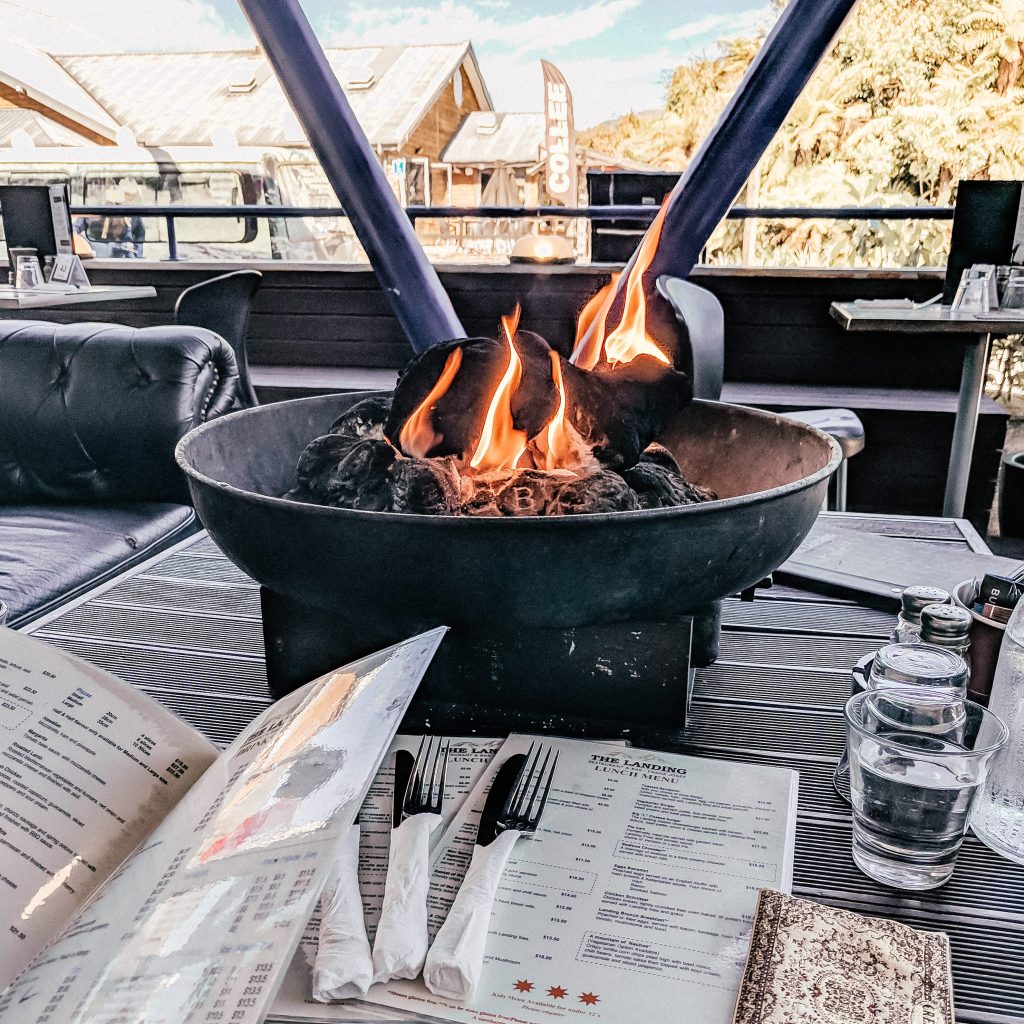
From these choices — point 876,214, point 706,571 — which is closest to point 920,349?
point 876,214

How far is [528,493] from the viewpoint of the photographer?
2.67 feet

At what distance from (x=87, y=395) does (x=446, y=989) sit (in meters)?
1.93

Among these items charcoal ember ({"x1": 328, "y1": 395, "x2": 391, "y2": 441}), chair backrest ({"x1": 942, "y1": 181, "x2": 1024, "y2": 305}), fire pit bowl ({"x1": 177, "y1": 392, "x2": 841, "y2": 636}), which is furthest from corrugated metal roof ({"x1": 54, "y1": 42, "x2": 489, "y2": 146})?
fire pit bowl ({"x1": 177, "y1": 392, "x2": 841, "y2": 636})

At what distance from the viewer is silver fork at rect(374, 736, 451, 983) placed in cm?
48

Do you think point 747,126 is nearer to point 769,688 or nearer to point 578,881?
point 769,688

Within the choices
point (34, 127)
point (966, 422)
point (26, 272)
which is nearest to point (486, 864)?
point (966, 422)

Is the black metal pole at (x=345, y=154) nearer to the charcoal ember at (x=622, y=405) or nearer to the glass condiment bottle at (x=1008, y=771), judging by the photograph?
the charcoal ember at (x=622, y=405)

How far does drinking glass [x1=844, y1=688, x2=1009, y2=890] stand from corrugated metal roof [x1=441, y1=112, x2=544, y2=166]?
14.4 m

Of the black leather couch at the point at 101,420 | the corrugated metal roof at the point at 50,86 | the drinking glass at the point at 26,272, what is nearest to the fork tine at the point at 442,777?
the black leather couch at the point at 101,420

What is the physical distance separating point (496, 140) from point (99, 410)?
14.5 meters

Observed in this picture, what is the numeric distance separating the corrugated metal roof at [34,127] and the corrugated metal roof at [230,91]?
1135 mm

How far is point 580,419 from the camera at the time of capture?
2.93ft

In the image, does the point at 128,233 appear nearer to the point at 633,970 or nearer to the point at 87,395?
the point at 87,395

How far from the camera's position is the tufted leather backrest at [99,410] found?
204 centimetres
